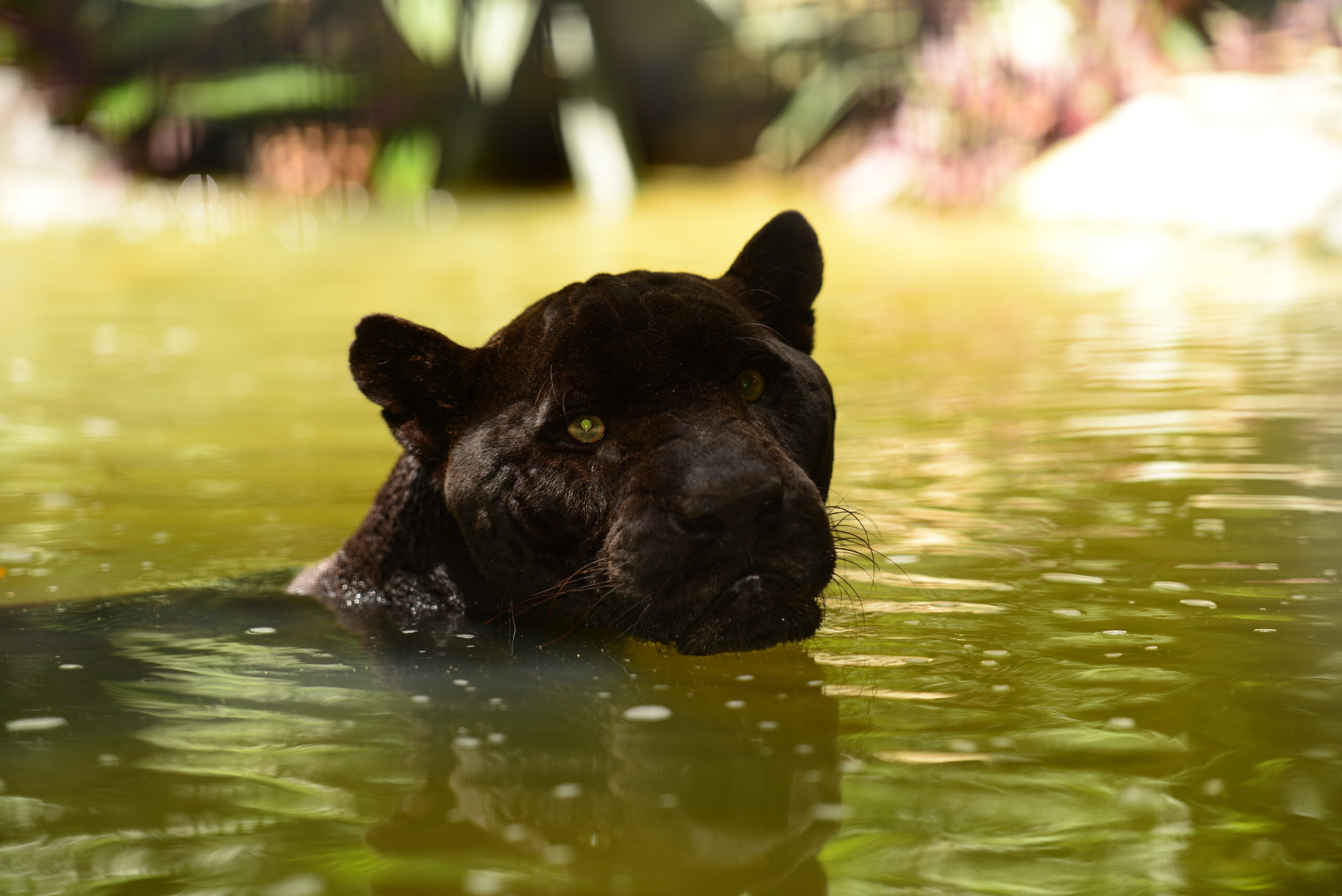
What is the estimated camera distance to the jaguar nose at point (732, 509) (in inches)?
122

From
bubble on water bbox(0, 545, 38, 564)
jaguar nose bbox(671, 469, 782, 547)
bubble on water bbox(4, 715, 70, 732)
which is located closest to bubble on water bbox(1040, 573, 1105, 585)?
jaguar nose bbox(671, 469, 782, 547)

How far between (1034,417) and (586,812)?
4.33 m

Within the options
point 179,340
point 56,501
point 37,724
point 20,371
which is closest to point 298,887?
point 37,724

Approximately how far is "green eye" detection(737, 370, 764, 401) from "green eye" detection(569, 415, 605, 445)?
0.35m

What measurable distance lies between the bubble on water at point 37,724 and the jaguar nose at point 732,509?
1.40 m

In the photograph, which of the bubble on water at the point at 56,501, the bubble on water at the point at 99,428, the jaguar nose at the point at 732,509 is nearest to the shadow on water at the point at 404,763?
the jaguar nose at the point at 732,509

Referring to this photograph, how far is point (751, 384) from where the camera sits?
3.62 meters

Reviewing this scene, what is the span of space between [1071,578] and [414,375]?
187cm

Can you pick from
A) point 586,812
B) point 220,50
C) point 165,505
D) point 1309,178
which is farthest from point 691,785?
point 220,50

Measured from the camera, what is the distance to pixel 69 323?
10602mm

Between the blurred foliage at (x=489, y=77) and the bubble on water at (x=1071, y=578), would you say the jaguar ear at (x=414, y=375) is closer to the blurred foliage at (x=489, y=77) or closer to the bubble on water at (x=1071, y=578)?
the bubble on water at (x=1071, y=578)

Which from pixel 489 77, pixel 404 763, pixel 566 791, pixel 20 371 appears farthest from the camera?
pixel 489 77

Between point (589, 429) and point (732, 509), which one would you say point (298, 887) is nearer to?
point (732, 509)

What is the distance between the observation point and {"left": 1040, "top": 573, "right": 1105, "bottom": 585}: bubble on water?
4.10 metres
